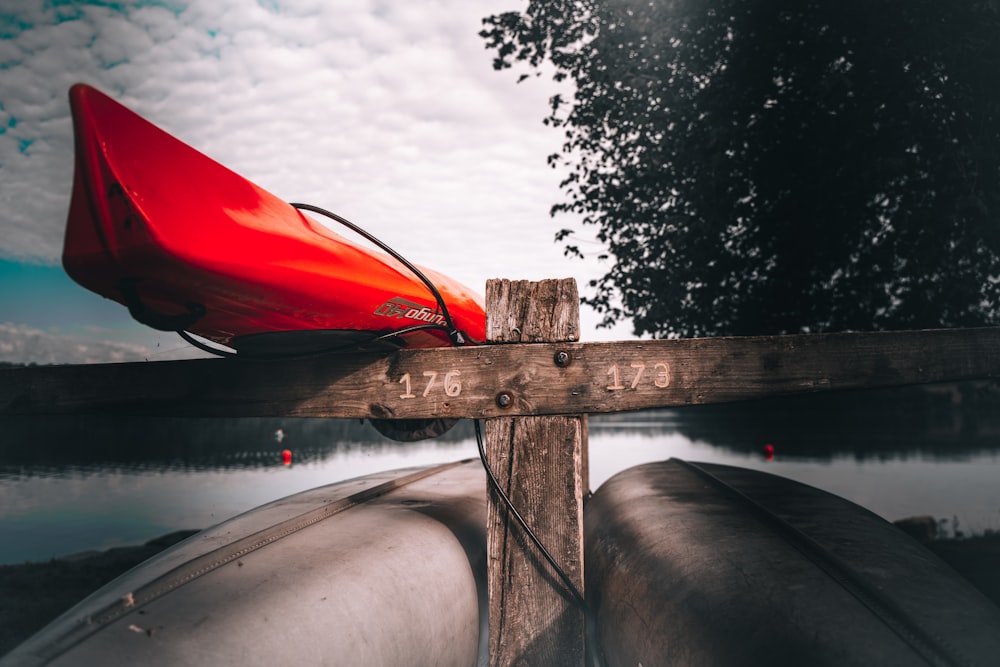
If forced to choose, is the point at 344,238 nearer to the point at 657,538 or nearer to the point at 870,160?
the point at 657,538

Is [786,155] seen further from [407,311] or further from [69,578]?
[69,578]

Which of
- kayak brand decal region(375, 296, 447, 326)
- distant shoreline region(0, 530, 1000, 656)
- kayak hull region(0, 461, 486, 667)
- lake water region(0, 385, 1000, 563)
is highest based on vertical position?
kayak brand decal region(375, 296, 447, 326)

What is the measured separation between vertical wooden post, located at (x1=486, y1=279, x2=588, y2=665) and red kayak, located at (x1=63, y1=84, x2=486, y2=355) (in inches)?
16.7

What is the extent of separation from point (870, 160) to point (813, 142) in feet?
1.91

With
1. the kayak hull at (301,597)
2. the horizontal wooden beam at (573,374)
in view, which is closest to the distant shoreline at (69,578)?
the horizontal wooden beam at (573,374)

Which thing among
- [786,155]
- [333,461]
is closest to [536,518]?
[786,155]

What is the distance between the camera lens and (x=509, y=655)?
2.12m

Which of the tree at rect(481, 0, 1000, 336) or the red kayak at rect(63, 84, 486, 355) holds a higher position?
the tree at rect(481, 0, 1000, 336)

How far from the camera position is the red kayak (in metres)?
1.65

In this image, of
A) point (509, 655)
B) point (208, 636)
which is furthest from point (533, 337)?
point (208, 636)

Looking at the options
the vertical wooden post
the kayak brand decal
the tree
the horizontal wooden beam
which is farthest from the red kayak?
the tree

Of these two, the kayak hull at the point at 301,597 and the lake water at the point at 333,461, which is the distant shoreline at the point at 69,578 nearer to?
the lake water at the point at 333,461

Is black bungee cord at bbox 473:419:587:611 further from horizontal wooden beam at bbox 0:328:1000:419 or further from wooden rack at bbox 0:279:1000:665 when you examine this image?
horizontal wooden beam at bbox 0:328:1000:419

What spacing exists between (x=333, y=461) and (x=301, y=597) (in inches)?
894
